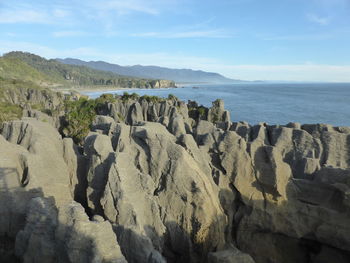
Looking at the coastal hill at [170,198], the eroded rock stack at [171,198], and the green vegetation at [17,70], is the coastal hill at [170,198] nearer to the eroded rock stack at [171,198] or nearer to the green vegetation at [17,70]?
the eroded rock stack at [171,198]

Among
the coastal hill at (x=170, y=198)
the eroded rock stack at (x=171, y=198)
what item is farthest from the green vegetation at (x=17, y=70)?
the eroded rock stack at (x=171, y=198)

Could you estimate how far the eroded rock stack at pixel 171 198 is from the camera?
1162 cm

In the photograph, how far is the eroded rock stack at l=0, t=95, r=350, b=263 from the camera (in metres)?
11.6

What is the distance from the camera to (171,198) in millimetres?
14234

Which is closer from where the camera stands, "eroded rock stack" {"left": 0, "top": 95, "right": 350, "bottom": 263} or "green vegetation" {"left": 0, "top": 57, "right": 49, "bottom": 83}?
"eroded rock stack" {"left": 0, "top": 95, "right": 350, "bottom": 263}

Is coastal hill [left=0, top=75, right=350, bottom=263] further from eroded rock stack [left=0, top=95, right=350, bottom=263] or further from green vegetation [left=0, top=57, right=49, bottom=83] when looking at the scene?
green vegetation [left=0, top=57, right=49, bottom=83]

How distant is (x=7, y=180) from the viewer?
1371 centimetres

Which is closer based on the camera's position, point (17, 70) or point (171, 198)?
point (171, 198)

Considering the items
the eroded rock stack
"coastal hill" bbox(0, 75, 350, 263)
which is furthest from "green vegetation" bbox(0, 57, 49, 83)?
the eroded rock stack

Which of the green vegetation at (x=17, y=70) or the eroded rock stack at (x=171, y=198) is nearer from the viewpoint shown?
the eroded rock stack at (x=171, y=198)

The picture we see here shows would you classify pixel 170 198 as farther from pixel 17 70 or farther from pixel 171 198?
pixel 17 70

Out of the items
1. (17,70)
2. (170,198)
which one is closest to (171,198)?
(170,198)

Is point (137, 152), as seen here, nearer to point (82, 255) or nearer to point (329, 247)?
point (82, 255)

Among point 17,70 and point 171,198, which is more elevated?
point 17,70
